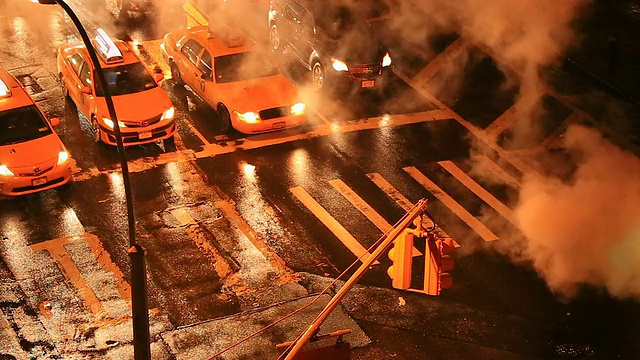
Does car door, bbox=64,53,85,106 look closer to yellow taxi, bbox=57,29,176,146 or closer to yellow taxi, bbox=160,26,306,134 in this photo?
yellow taxi, bbox=57,29,176,146

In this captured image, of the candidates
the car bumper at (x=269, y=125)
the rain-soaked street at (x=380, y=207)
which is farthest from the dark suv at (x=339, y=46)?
the car bumper at (x=269, y=125)

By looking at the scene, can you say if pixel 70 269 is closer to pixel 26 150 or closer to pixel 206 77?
pixel 26 150

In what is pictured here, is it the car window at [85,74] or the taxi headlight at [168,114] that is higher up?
the car window at [85,74]

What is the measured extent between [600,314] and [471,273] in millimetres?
1894

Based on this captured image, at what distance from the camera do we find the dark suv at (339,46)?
765 inches

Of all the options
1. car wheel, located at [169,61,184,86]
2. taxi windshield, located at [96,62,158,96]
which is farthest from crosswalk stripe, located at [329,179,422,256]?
car wheel, located at [169,61,184,86]

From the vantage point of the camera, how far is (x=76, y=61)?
58.8ft

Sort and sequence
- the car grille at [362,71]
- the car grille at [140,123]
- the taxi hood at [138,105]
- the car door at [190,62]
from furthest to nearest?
the car grille at [362,71] < the car door at [190,62] < the taxi hood at [138,105] < the car grille at [140,123]

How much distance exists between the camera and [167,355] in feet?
39.6

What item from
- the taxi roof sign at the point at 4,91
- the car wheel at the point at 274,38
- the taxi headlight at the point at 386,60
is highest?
the car wheel at the point at 274,38

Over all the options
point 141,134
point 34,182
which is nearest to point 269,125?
point 141,134

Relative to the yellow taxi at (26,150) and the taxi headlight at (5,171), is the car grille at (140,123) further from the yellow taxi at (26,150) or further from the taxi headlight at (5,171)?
the taxi headlight at (5,171)

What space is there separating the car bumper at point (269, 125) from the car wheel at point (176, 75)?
8.42 feet

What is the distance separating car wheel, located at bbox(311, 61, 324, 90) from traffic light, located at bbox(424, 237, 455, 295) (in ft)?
36.2
